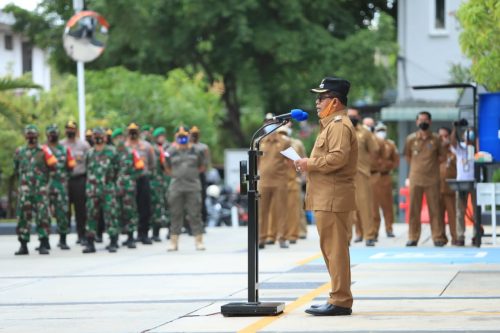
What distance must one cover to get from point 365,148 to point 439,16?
22661 mm

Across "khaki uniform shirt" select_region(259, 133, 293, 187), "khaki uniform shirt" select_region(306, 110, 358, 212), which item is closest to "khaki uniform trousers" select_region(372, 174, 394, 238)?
"khaki uniform shirt" select_region(259, 133, 293, 187)

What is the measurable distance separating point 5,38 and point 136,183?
152ft

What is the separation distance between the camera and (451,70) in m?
41.4

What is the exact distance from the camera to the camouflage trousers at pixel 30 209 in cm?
2153

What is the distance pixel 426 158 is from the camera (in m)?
21.1

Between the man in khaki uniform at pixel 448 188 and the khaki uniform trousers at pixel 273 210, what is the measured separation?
2.49 metres

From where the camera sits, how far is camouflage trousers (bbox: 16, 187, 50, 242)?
2153 cm

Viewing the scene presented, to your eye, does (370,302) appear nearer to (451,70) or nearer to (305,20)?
(451,70)

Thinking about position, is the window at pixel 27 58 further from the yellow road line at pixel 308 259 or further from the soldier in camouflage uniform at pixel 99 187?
the yellow road line at pixel 308 259

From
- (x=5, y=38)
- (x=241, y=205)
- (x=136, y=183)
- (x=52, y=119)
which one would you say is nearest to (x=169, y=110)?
(x=241, y=205)

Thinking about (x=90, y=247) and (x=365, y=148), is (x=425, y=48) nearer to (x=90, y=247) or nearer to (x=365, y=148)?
(x=365, y=148)

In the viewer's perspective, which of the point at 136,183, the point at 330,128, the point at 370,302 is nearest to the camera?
the point at 330,128

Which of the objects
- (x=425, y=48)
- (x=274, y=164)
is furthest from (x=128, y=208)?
(x=425, y=48)

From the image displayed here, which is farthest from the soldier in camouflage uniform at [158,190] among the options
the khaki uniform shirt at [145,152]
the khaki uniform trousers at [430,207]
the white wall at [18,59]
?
the white wall at [18,59]
